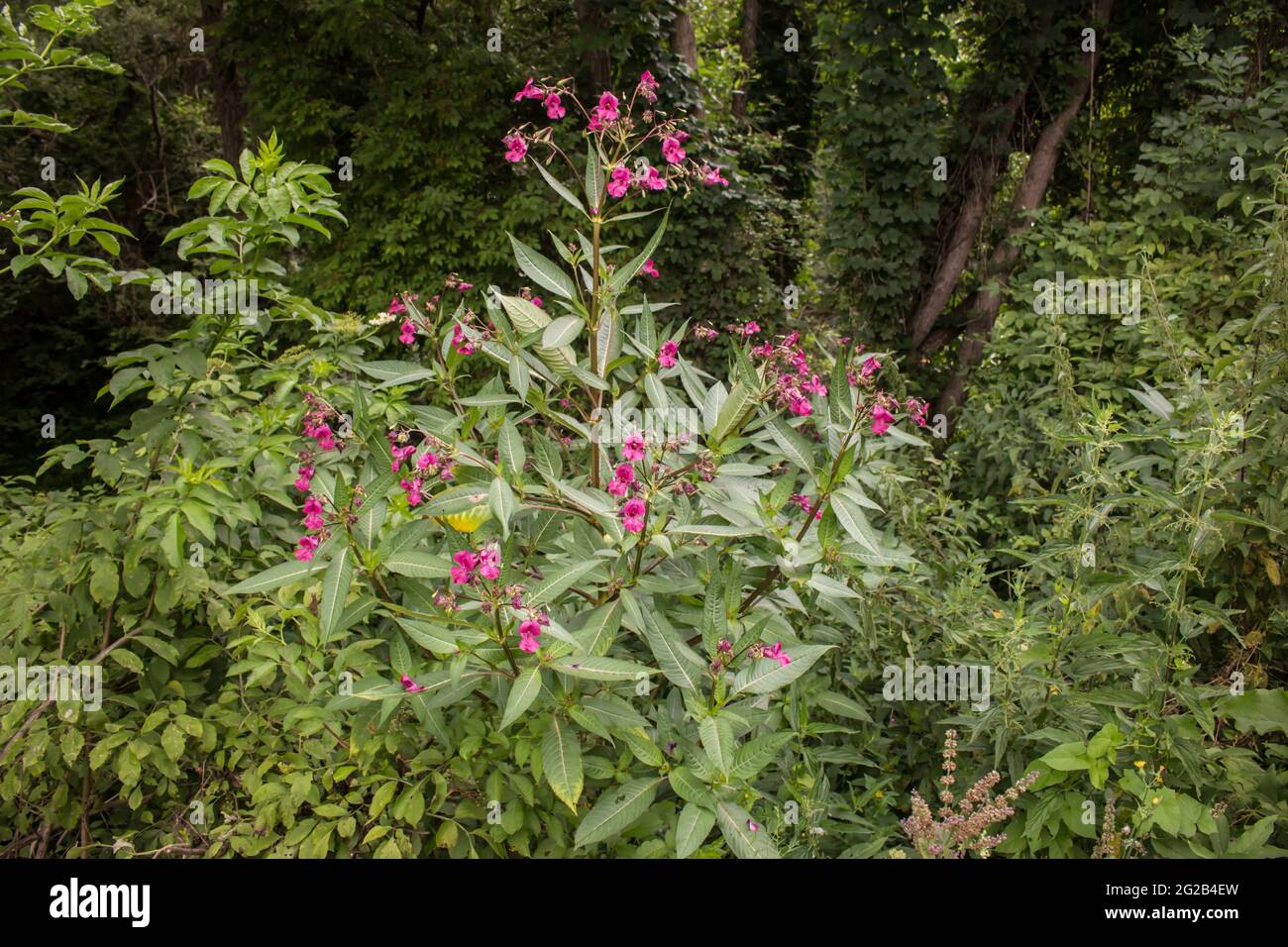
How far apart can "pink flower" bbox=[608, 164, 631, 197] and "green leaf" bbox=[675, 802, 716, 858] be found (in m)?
1.41

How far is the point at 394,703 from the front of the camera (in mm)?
1960

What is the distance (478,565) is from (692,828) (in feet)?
2.22

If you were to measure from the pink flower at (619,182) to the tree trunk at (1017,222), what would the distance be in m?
4.98

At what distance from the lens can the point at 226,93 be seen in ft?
31.3

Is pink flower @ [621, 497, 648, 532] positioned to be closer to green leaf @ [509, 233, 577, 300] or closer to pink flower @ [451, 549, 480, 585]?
pink flower @ [451, 549, 480, 585]

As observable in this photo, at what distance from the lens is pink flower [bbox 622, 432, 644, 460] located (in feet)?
6.42

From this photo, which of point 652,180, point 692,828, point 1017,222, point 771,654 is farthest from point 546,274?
point 1017,222

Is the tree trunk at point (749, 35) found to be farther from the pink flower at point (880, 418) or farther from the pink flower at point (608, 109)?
the pink flower at point (880, 418)

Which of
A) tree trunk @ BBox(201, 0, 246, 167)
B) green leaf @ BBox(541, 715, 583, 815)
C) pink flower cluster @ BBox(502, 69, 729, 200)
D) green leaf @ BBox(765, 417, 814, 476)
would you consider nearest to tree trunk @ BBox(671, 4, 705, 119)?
tree trunk @ BBox(201, 0, 246, 167)

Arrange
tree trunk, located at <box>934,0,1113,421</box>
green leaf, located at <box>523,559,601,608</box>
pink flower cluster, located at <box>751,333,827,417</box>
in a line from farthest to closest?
1. tree trunk, located at <box>934,0,1113,421</box>
2. pink flower cluster, located at <box>751,333,827,417</box>
3. green leaf, located at <box>523,559,601,608</box>

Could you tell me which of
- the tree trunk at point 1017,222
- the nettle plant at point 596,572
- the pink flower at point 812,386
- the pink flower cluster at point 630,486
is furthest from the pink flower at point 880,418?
the tree trunk at point 1017,222

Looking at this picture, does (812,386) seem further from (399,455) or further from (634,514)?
(399,455)

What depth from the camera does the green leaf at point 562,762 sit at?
6.07 ft
